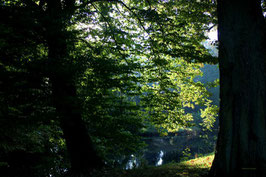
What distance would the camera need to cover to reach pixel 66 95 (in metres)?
5.40

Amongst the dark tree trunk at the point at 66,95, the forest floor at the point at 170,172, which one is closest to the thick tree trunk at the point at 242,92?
the forest floor at the point at 170,172

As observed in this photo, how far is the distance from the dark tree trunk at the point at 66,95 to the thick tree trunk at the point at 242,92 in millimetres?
3270

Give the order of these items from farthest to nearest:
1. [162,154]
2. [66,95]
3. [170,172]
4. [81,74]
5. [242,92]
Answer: [162,154] → [66,95] → [81,74] → [170,172] → [242,92]

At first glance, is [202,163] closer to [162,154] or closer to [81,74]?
[81,74]

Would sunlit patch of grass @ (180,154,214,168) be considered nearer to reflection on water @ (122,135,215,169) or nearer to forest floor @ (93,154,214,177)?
forest floor @ (93,154,214,177)

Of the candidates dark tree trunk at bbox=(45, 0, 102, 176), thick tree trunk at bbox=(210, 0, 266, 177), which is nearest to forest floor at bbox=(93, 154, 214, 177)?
thick tree trunk at bbox=(210, 0, 266, 177)

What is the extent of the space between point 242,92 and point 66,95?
4.24 m

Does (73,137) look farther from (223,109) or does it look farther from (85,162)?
(223,109)

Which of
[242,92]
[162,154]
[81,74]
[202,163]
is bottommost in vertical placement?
[162,154]

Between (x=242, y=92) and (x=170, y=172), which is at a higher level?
(x=242, y=92)

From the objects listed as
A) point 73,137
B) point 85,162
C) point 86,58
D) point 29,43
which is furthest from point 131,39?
point 85,162

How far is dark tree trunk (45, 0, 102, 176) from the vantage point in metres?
4.71

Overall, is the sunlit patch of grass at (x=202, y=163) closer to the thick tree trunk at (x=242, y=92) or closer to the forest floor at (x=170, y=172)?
the forest floor at (x=170, y=172)

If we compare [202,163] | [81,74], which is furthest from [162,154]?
[81,74]
